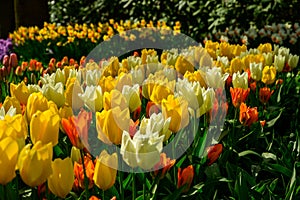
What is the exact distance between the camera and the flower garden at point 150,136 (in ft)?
5.20

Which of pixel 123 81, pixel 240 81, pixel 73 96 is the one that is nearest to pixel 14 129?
pixel 73 96

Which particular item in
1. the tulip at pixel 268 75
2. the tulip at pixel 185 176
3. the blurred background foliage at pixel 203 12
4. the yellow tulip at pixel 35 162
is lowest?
the blurred background foliage at pixel 203 12

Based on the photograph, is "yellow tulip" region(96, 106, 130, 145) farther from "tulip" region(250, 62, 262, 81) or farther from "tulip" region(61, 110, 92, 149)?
"tulip" region(250, 62, 262, 81)

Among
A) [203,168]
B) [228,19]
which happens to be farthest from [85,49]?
[203,168]

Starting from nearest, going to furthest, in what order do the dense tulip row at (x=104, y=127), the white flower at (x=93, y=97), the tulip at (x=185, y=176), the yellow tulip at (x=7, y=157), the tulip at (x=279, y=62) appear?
the yellow tulip at (x=7, y=157)
the dense tulip row at (x=104, y=127)
the tulip at (x=185, y=176)
the white flower at (x=93, y=97)
the tulip at (x=279, y=62)

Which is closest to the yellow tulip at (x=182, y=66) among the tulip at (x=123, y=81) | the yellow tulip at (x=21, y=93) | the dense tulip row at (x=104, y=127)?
the dense tulip row at (x=104, y=127)

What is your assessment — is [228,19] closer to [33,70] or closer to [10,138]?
[33,70]

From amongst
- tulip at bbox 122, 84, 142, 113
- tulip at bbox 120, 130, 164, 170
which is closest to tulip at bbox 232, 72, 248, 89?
tulip at bbox 122, 84, 142, 113

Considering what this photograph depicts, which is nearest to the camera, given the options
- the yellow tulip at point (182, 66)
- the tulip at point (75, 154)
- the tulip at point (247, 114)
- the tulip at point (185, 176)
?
the tulip at point (185, 176)

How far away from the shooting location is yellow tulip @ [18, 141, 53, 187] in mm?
1420

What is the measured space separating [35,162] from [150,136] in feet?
1.13

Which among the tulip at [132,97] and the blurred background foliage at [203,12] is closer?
the tulip at [132,97]

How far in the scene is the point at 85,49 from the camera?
23.1 ft

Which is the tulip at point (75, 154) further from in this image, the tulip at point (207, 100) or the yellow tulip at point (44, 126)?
the tulip at point (207, 100)
